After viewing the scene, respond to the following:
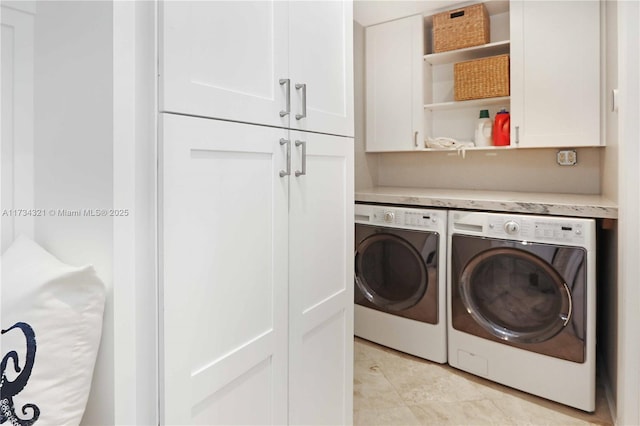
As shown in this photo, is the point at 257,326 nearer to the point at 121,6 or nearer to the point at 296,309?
the point at 296,309

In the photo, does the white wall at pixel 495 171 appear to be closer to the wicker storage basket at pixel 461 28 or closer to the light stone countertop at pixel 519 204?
the light stone countertop at pixel 519 204

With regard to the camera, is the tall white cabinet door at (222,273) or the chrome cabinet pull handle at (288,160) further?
the chrome cabinet pull handle at (288,160)

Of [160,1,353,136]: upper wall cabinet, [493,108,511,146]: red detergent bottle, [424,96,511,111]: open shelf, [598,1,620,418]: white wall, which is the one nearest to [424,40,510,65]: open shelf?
[424,96,511,111]: open shelf

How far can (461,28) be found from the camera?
2.84 meters

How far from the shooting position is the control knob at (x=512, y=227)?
2098 millimetres

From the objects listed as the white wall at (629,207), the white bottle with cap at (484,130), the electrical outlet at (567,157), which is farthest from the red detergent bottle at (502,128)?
the white wall at (629,207)

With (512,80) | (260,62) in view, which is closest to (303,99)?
(260,62)

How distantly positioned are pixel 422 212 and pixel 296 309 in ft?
4.51

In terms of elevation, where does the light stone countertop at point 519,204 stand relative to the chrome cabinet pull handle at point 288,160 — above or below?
below

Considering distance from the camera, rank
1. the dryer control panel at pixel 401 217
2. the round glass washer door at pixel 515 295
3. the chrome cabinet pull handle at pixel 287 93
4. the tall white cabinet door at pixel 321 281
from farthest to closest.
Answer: the dryer control panel at pixel 401 217 < the round glass washer door at pixel 515 295 < the tall white cabinet door at pixel 321 281 < the chrome cabinet pull handle at pixel 287 93

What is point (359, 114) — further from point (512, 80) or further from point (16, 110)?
point (16, 110)

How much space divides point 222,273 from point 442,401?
5.36 feet

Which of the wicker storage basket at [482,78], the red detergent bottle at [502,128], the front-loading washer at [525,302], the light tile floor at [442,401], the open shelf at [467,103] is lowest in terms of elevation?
the light tile floor at [442,401]

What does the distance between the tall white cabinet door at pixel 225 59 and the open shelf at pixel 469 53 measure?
2.08 metres
